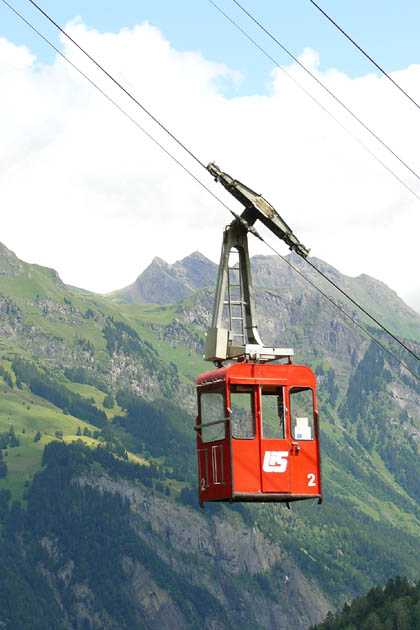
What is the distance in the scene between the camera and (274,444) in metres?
46.5

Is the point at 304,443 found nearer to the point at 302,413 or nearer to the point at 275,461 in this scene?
the point at 302,413

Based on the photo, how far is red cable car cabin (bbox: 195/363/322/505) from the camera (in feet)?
150

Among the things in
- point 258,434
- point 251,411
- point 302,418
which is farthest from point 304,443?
point 251,411

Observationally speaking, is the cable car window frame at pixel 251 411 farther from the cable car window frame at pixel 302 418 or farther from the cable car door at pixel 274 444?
the cable car window frame at pixel 302 418

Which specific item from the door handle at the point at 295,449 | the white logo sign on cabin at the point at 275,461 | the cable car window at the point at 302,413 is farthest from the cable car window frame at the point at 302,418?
the white logo sign on cabin at the point at 275,461

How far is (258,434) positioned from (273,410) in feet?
3.53

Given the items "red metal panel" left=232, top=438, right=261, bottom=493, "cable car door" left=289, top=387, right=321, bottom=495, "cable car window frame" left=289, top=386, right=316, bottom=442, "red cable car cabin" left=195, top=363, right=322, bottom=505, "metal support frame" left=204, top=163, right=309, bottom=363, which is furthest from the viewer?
"metal support frame" left=204, top=163, right=309, bottom=363

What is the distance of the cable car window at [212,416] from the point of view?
45938 mm

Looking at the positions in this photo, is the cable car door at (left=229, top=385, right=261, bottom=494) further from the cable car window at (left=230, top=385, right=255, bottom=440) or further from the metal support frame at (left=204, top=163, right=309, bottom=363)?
the metal support frame at (left=204, top=163, right=309, bottom=363)

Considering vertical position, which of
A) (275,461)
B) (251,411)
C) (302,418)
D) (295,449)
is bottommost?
(275,461)

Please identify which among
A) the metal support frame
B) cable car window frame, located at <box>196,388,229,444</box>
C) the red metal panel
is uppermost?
the metal support frame

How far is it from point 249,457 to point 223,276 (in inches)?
293

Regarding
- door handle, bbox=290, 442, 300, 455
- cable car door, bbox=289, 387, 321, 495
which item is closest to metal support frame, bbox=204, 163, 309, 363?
cable car door, bbox=289, 387, 321, 495

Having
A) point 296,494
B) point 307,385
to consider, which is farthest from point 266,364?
point 296,494
